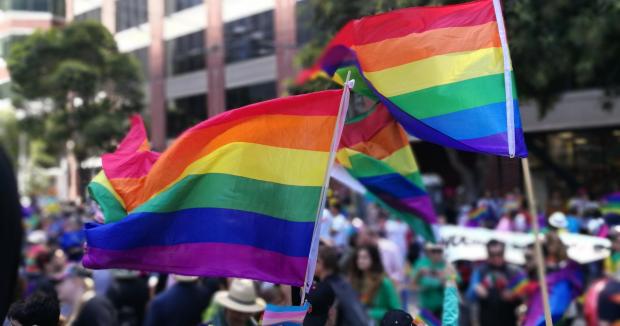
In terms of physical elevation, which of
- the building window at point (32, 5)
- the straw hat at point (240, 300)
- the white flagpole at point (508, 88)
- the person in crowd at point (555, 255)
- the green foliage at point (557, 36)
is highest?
the building window at point (32, 5)

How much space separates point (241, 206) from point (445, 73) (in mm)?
1430

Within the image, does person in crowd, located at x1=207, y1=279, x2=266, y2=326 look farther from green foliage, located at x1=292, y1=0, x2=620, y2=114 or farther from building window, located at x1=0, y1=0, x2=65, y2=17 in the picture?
Answer: building window, located at x1=0, y1=0, x2=65, y2=17

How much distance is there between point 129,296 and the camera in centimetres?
724

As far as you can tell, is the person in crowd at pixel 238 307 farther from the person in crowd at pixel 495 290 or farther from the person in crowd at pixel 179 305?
the person in crowd at pixel 495 290

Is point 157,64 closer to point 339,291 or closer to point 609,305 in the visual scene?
point 339,291

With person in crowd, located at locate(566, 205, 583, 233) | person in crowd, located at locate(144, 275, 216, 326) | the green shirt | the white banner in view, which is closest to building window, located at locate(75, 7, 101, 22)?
the white banner

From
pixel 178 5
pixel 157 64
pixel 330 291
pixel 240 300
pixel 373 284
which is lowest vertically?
pixel 373 284

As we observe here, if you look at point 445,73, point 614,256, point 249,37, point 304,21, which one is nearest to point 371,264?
point 614,256

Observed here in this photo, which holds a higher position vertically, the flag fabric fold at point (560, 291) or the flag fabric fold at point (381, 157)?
the flag fabric fold at point (381, 157)

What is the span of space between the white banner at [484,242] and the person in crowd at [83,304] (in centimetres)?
405

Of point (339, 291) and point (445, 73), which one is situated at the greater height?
point (445, 73)

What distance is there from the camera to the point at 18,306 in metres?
3.79

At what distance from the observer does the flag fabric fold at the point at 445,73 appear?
411 centimetres

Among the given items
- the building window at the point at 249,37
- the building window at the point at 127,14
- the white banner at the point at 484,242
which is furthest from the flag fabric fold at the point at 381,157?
the building window at the point at 249,37
